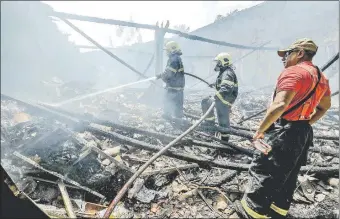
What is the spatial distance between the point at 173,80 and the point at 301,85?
421 cm

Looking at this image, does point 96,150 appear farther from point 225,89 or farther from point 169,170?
point 225,89

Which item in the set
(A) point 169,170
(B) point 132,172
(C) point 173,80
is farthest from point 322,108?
(C) point 173,80

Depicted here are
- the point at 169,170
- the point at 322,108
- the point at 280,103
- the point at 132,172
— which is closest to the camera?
the point at 280,103

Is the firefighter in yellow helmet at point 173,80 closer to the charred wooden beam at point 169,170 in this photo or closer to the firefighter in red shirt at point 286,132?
the charred wooden beam at point 169,170

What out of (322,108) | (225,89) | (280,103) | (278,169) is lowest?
(278,169)

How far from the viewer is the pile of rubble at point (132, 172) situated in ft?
9.15

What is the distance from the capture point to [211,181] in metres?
3.32

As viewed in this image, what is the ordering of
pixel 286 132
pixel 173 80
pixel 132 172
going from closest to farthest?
1. pixel 286 132
2. pixel 132 172
3. pixel 173 80

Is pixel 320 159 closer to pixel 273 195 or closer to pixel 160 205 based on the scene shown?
pixel 273 195

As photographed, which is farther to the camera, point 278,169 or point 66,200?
point 66,200

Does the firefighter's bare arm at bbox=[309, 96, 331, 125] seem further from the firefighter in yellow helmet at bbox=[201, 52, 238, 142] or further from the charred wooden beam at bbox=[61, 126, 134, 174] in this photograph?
the charred wooden beam at bbox=[61, 126, 134, 174]

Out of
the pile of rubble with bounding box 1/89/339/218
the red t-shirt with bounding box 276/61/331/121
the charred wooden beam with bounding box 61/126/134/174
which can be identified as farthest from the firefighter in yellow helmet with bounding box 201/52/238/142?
the red t-shirt with bounding box 276/61/331/121

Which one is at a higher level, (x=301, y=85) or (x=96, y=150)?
(x=301, y=85)

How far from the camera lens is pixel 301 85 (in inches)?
84.9
